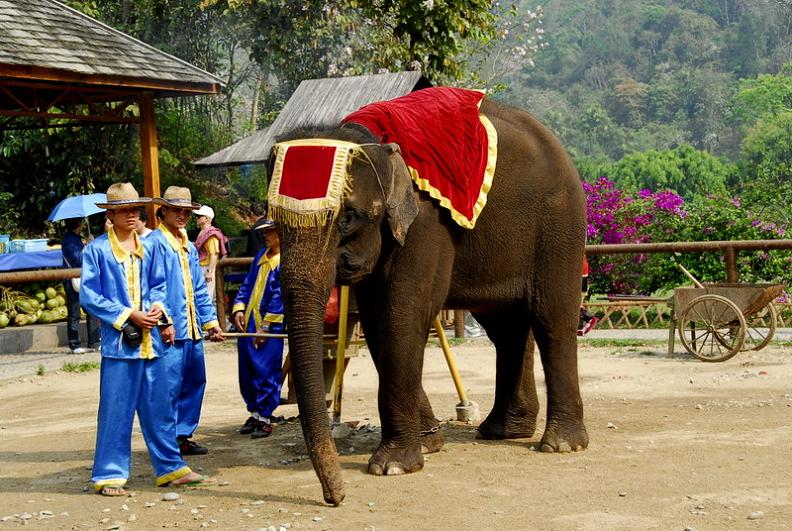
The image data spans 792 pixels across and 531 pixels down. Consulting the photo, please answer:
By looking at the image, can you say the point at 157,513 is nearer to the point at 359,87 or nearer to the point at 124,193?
the point at 124,193

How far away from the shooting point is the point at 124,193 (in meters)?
6.12

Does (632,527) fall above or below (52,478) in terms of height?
above

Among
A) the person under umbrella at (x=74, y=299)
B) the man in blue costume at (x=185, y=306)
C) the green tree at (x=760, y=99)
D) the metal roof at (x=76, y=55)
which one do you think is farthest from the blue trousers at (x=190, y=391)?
the green tree at (x=760, y=99)

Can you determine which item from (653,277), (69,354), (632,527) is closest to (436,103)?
(632,527)

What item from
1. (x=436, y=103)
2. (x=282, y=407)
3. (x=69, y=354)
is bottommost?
(x=69, y=354)

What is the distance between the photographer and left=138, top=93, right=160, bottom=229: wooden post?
1402 cm

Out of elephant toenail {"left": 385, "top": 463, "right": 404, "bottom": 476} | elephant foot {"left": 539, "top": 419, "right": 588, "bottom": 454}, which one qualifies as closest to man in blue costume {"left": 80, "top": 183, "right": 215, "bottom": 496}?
elephant toenail {"left": 385, "top": 463, "right": 404, "bottom": 476}

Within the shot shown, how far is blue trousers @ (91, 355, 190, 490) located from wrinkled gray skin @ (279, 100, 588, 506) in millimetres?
968

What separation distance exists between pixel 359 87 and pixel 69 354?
520 cm

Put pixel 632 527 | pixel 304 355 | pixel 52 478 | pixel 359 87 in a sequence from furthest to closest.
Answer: pixel 359 87
pixel 52 478
pixel 304 355
pixel 632 527

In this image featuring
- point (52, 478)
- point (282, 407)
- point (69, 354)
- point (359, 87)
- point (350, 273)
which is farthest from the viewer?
point (359, 87)

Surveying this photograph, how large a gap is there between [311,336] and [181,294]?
1301mm

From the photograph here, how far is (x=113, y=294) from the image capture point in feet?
19.9

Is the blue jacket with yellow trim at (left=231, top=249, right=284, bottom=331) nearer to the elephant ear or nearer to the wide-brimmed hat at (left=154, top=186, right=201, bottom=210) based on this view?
the wide-brimmed hat at (left=154, top=186, right=201, bottom=210)
